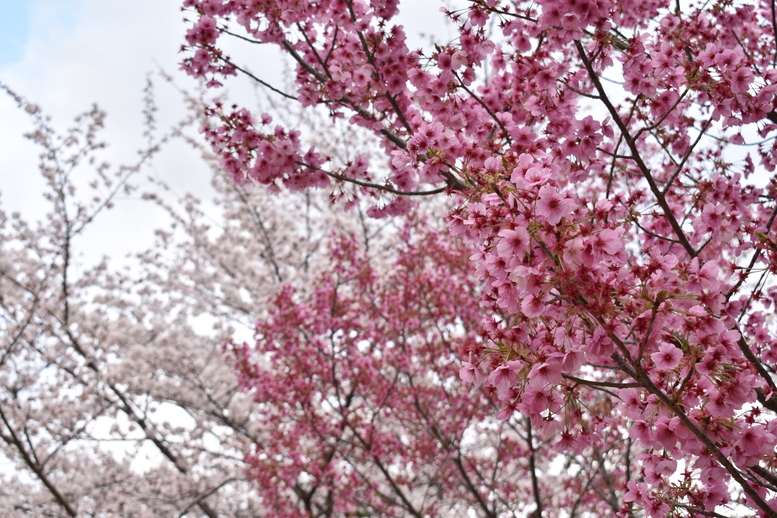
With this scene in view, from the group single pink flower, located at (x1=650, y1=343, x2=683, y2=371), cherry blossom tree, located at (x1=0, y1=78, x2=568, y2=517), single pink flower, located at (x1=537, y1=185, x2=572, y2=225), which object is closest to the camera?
single pink flower, located at (x1=537, y1=185, x2=572, y2=225)

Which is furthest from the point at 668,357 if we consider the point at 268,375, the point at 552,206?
the point at 268,375

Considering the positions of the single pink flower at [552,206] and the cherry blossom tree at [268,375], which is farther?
the cherry blossom tree at [268,375]

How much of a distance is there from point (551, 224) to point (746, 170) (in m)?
2.45

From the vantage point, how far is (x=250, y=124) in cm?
351

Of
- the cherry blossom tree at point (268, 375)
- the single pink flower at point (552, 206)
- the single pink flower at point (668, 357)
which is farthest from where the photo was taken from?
the cherry blossom tree at point (268, 375)

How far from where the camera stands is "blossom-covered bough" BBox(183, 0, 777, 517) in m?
1.78

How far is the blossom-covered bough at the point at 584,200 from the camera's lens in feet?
5.85

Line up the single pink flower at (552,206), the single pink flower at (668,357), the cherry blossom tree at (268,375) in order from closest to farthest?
the single pink flower at (552,206) → the single pink flower at (668,357) → the cherry blossom tree at (268,375)

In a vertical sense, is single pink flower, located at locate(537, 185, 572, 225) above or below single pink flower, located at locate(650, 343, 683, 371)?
above

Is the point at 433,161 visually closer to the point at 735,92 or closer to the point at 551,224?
the point at 551,224

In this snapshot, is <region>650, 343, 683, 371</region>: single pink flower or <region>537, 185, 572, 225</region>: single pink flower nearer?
<region>537, 185, 572, 225</region>: single pink flower

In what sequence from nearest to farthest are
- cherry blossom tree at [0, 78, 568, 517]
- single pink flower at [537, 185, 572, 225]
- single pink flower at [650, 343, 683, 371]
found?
single pink flower at [537, 185, 572, 225]
single pink flower at [650, 343, 683, 371]
cherry blossom tree at [0, 78, 568, 517]

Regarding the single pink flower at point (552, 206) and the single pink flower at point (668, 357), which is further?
the single pink flower at point (668, 357)

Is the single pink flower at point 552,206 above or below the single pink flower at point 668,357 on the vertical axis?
above
